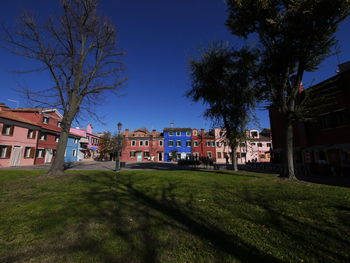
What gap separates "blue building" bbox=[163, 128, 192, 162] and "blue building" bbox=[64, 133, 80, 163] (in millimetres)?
21842

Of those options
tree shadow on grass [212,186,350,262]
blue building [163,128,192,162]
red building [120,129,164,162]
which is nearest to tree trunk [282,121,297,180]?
tree shadow on grass [212,186,350,262]

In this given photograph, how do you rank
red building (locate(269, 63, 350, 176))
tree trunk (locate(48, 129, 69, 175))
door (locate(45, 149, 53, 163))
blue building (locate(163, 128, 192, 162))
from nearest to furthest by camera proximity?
tree trunk (locate(48, 129, 69, 175))
red building (locate(269, 63, 350, 176))
door (locate(45, 149, 53, 163))
blue building (locate(163, 128, 192, 162))

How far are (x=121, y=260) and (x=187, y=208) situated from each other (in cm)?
259

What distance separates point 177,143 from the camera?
1825 inches

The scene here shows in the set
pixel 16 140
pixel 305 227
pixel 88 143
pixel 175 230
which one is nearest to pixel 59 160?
pixel 175 230

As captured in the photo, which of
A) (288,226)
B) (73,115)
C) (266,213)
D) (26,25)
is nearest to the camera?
(288,226)

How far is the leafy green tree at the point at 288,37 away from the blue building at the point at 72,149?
34.9 metres

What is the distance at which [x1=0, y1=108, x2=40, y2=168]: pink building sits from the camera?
20250 mm

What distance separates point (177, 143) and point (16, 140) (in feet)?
109

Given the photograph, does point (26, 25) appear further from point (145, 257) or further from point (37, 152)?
point (37, 152)

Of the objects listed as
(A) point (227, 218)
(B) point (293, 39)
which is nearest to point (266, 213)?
(A) point (227, 218)

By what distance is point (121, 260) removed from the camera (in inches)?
96.3

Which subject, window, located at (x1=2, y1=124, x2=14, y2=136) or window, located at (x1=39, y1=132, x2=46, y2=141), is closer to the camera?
window, located at (x1=2, y1=124, x2=14, y2=136)

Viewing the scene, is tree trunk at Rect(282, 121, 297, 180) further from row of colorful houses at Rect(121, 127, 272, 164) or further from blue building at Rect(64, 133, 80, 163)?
blue building at Rect(64, 133, 80, 163)
